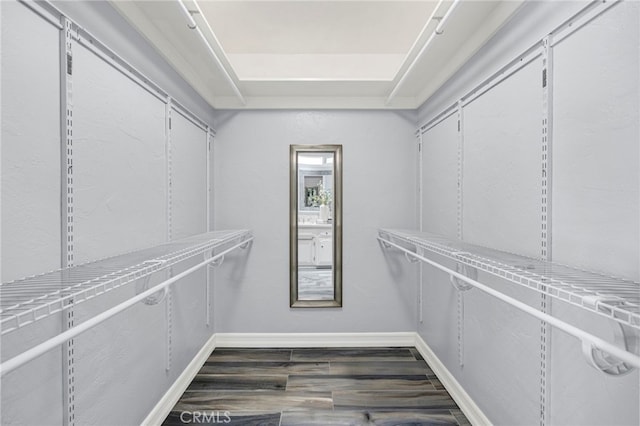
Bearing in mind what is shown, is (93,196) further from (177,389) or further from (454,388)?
(454,388)

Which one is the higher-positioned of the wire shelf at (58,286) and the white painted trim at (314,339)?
the wire shelf at (58,286)

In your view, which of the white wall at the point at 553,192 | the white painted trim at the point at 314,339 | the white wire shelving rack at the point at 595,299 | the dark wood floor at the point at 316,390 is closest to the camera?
the white wire shelving rack at the point at 595,299

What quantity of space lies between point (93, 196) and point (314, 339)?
195 cm

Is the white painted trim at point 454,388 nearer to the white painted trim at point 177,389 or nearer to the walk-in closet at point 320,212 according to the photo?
the walk-in closet at point 320,212

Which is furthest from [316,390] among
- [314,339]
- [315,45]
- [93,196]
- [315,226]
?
[315,45]

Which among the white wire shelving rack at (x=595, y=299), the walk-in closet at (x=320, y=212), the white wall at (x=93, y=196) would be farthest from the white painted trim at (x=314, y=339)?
the white wire shelving rack at (x=595, y=299)

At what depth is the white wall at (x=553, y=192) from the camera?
0.88 meters

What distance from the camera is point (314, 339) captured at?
2652 millimetres

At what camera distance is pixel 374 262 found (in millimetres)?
2674

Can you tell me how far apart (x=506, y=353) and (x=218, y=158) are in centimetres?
224

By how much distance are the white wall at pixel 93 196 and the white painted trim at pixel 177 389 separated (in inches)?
2.0

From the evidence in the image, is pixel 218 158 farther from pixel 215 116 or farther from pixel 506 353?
pixel 506 353

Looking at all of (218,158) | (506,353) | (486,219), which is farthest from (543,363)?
(218,158)

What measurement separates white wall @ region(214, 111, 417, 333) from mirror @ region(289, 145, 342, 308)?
5 centimetres
